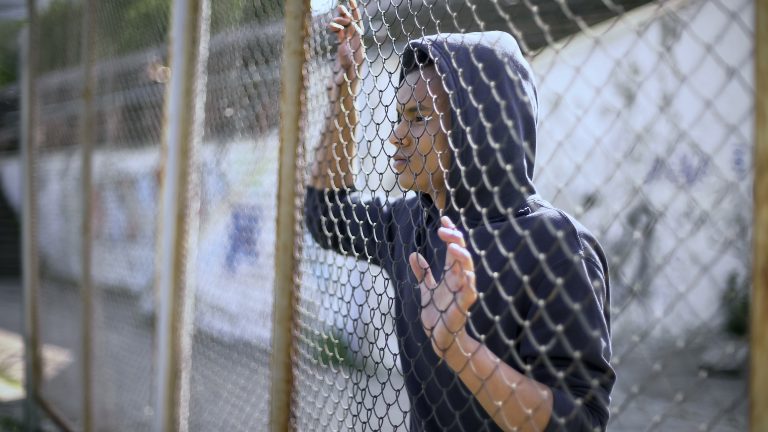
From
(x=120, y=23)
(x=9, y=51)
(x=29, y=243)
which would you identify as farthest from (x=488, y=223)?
(x=9, y=51)

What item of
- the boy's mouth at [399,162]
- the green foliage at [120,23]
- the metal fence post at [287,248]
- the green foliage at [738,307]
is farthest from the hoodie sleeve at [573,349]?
the green foliage at [120,23]

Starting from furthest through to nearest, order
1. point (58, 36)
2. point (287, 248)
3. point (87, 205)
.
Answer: point (58, 36) < point (87, 205) < point (287, 248)

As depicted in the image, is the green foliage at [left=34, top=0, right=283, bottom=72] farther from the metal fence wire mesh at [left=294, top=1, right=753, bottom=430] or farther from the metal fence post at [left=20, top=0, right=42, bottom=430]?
the metal fence wire mesh at [left=294, top=1, right=753, bottom=430]

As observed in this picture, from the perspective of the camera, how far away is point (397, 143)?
5.97 feet

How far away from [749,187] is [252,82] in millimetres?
2251

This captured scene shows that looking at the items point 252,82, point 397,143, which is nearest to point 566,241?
point 397,143

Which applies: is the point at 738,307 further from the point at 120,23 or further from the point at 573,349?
the point at 120,23

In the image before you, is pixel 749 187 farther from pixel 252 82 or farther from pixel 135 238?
pixel 135 238

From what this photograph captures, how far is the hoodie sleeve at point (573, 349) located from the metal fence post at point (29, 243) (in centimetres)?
469

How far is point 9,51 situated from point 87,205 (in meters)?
3.31

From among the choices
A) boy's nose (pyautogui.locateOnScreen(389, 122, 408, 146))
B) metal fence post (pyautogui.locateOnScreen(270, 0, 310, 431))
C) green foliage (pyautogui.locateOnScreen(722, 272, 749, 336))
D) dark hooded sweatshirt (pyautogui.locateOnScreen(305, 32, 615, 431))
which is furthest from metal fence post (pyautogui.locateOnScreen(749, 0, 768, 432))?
green foliage (pyautogui.locateOnScreen(722, 272, 749, 336))

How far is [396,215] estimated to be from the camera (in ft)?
6.66

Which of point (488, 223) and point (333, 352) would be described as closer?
point (488, 223)

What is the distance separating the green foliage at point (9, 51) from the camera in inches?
244
